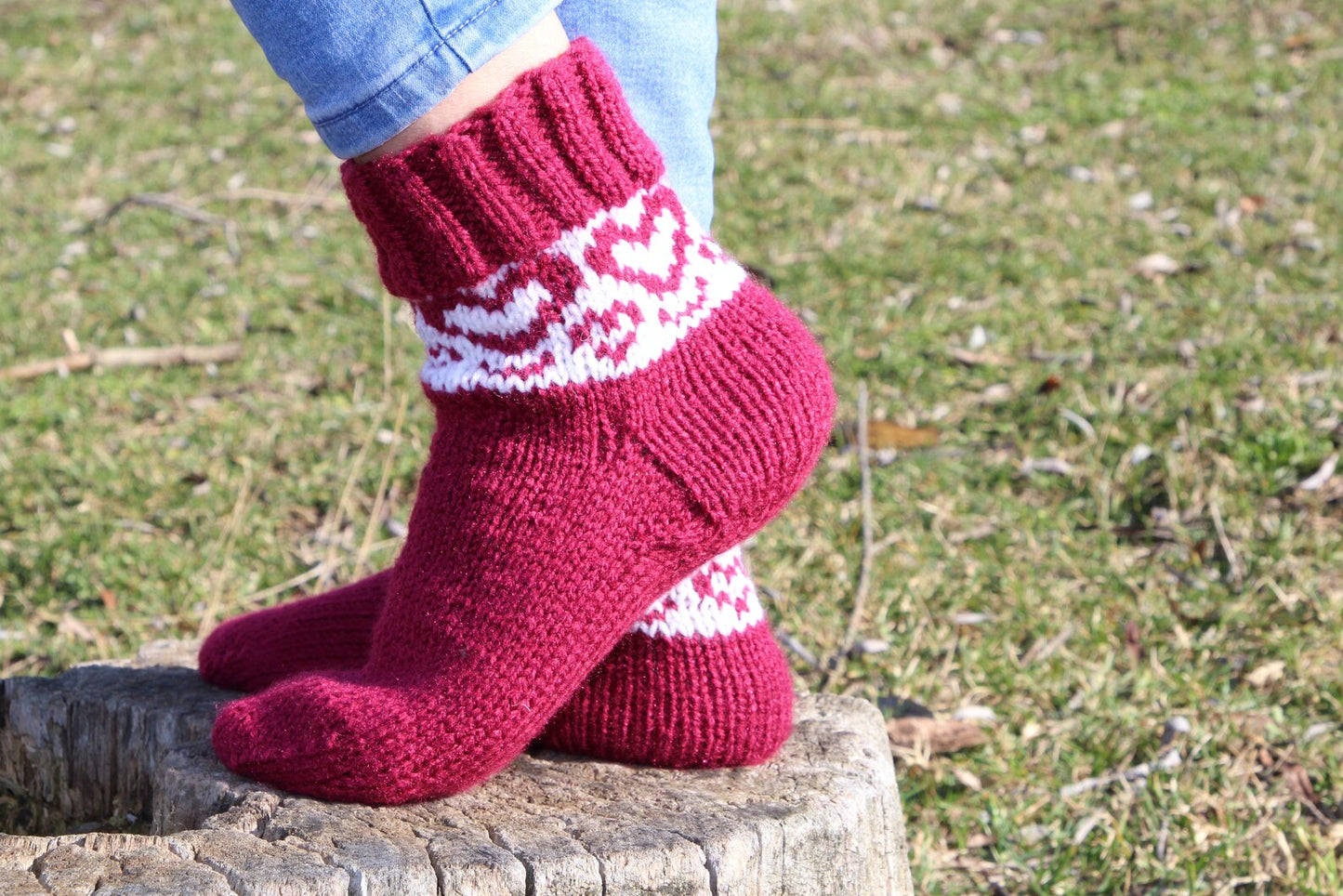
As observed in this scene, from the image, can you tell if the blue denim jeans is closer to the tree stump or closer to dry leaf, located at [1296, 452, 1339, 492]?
the tree stump

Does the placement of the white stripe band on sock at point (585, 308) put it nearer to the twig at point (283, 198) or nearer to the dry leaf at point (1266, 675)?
the dry leaf at point (1266, 675)

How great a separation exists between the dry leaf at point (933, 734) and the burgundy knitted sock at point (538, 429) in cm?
56

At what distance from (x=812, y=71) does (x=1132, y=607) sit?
10.2 ft

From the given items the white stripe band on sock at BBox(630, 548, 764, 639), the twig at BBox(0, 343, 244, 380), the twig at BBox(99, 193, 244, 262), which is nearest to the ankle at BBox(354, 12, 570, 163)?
the white stripe band on sock at BBox(630, 548, 764, 639)

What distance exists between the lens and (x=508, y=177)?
104cm

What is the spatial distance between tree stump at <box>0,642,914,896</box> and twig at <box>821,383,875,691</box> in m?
0.42

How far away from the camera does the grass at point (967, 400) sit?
1659 mm

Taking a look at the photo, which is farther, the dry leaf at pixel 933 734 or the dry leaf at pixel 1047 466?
the dry leaf at pixel 1047 466

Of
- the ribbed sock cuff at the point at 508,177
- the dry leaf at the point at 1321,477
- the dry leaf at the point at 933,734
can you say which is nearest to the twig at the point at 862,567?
the dry leaf at the point at 933,734

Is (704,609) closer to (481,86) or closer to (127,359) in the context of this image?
(481,86)

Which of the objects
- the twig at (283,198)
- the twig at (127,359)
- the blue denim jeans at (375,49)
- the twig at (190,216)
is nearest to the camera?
the blue denim jeans at (375,49)

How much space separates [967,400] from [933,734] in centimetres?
103

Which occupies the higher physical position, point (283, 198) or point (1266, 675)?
point (283, 198)

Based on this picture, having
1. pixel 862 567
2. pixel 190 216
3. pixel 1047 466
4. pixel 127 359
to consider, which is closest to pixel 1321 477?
pixel 1047 466
